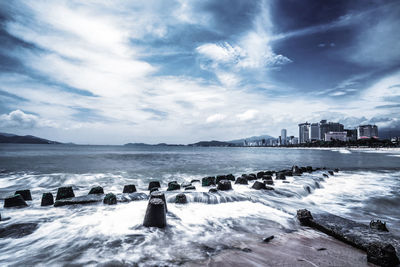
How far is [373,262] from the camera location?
3537 mm

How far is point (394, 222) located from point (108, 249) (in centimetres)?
873

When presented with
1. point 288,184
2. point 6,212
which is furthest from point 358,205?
point 6,212

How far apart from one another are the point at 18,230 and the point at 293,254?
6693mm

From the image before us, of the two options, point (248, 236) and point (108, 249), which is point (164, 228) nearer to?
point (108, 249)

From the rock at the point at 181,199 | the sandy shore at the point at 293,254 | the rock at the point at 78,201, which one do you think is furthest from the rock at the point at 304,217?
the rock at the point at 78,201

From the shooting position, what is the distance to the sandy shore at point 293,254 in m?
3.55

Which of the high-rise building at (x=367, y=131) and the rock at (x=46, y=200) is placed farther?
Answer: the high-rise building at (x=367, y=131)

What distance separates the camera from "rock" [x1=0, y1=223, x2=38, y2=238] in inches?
193

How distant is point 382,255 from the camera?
11.2 feet

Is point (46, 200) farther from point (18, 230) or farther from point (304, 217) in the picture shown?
point (304, 217)

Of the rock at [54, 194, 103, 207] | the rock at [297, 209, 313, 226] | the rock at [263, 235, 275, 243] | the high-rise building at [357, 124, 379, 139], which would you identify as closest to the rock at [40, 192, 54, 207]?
the rock at [54, 194, 103, 207]

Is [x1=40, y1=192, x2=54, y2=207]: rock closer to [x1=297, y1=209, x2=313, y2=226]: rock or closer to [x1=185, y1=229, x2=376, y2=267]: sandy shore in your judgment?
[x1=185, y1=229, x2=376, y2=267]: sandy shore

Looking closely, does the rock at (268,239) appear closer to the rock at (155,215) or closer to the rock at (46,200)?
the rock at (155,215)

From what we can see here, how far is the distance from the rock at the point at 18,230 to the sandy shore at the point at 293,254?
4.54 metres
